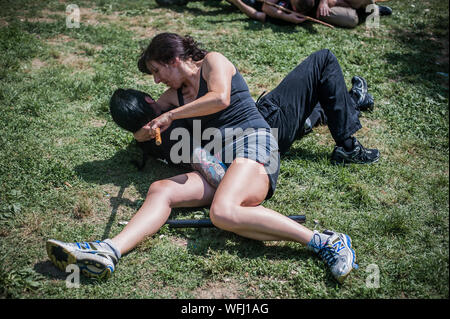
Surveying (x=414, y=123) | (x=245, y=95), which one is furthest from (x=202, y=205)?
(x=414, y=123)

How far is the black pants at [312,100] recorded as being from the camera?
3615 mm

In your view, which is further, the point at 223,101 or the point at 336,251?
the point at 223,101

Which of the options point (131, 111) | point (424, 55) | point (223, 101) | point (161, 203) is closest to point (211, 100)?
point (223, 101)

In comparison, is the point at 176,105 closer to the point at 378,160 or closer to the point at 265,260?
the point at 265,260

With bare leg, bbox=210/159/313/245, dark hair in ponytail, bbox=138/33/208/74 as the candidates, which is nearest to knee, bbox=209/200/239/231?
bare leg, bbox=210/159/313/245

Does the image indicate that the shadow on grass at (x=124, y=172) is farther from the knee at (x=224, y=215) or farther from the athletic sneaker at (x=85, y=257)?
the knee at (x=224, y=215)

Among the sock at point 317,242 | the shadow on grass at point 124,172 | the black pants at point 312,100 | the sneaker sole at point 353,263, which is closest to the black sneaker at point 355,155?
the black pants at point 312,100

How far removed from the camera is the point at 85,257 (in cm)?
255

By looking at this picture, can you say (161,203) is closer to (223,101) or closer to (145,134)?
(145,134)

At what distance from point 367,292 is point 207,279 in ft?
3.52

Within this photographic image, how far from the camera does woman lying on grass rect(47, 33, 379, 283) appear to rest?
272 cm

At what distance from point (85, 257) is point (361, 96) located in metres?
3.51

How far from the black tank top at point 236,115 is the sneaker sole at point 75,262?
4.44 ft

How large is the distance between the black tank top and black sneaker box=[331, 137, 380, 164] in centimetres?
90
